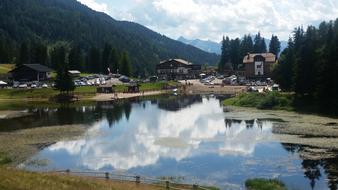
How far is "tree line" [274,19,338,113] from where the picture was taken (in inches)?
3568

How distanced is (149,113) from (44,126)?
29.2 m

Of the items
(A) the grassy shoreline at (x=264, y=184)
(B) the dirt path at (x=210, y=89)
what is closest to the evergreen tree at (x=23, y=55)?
(B) the dirt path at (x=210, y=89)

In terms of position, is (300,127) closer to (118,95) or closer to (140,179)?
(140,179)

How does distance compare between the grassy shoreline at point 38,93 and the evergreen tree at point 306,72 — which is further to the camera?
the grassy shoreline at point 38,93

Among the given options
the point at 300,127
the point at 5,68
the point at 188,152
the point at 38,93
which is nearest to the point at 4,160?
the point at 188,152

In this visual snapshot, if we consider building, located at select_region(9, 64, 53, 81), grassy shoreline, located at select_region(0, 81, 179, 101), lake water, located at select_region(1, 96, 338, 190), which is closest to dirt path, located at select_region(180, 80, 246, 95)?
grassy shoreline, located at select_region(0, 81, 179, 101)

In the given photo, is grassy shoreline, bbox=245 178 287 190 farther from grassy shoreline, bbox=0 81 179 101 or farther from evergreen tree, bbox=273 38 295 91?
grassy shoreline, bbox=0 81 179 101

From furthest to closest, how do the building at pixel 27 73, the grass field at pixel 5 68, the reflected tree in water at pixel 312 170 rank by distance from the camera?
the grass field at pixel 5 68 → the building at pixel 27 73 → the reflected tree in water at pixel 312 170

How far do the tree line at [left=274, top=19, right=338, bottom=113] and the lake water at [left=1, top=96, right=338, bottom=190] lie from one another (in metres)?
13.4

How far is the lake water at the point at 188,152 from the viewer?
4675 cm

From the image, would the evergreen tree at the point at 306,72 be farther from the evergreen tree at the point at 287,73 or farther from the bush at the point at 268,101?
the evergreen tree at the point at 287,73

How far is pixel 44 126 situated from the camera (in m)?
84.9

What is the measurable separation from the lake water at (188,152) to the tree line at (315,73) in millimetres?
13384

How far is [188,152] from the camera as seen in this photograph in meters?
58.9
